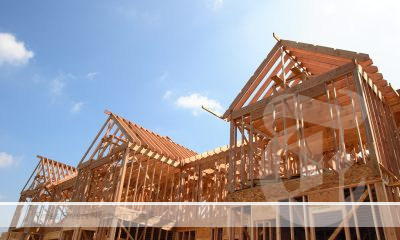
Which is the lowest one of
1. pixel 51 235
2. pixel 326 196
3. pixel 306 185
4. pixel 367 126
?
pixel 51 235

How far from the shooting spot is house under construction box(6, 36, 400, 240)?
27.0 ft

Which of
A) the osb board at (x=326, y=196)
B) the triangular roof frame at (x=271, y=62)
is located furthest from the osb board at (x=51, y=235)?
the osb board at (x=326, y=196)

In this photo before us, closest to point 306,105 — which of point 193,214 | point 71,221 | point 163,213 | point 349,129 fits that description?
A: point 349,129

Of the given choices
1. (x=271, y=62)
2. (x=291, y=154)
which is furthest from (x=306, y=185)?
(x=291, y=154)

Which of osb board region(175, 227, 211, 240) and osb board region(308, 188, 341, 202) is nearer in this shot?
osb board region(308, 188, 341, 202)

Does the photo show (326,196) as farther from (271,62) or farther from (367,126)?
(271,62)

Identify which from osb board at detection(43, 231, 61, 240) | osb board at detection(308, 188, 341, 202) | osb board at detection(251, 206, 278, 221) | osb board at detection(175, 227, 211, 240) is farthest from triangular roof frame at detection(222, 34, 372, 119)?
osb board at detection(43, 231, 61, 240)

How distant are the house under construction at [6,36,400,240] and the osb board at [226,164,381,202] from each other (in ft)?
0.08

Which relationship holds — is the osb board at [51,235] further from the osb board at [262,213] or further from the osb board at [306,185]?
the osb board at [262,213]

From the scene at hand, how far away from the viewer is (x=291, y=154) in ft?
51.4

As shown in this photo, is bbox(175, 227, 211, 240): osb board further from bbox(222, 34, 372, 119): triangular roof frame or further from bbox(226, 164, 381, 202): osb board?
bbox(222, 34, 372, 119): triangular roof frame

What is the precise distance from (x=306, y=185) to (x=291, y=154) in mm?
7081

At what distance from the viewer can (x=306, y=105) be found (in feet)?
39.7

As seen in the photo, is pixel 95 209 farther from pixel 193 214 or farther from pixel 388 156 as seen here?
pixel 388 156
